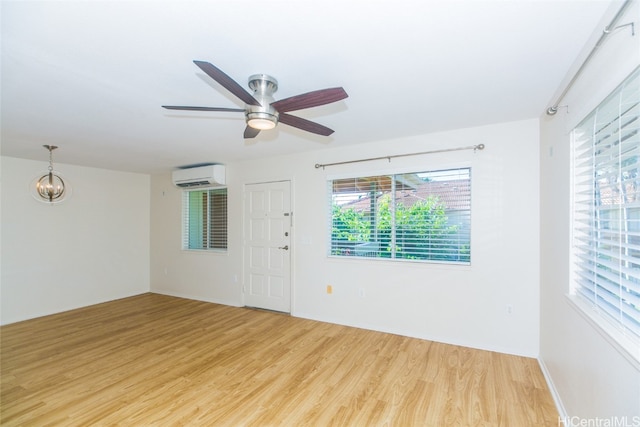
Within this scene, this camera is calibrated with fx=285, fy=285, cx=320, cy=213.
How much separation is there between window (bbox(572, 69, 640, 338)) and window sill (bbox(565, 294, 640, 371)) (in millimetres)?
27

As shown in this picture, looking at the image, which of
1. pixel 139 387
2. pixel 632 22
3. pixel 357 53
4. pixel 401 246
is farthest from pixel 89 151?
pixel 632 22

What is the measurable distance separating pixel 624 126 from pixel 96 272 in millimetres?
6779

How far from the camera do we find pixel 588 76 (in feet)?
5.71

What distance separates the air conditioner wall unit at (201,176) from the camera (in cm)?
478

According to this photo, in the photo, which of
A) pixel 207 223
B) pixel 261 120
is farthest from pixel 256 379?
pixel 207 223

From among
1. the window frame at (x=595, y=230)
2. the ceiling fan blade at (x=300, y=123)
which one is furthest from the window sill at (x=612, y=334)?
the ceiling fan blade at (x=300, y=123)

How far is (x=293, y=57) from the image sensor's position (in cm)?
173

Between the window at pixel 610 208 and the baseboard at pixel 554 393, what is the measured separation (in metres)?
0.84

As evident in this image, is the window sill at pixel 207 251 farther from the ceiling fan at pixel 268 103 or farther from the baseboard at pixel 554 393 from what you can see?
the baseboard at pixel 554 393

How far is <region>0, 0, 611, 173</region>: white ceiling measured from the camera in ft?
4.48

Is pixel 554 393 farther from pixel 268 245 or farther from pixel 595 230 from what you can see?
pixel 268 245

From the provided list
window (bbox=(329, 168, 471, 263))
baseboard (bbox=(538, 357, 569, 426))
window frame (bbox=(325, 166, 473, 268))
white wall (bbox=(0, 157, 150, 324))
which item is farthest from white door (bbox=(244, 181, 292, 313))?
baseboard (bbox=(538, 357, 569, 426))

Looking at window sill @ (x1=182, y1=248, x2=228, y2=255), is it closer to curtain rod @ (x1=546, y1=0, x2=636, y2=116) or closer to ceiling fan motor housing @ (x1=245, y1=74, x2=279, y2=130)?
ceiling fan motor housing @ (x1=245, y1=74, x2=279, y2=130)

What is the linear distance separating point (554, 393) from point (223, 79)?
323 cm
